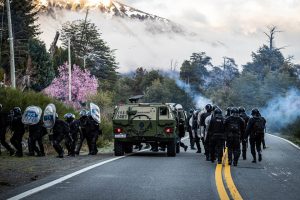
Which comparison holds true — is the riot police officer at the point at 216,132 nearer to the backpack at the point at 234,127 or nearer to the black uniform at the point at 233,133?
the black uniform at the point at 233,133

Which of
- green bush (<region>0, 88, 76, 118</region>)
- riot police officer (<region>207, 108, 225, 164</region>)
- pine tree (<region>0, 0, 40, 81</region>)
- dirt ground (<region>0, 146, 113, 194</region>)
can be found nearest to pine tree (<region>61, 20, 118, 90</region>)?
pine tree (<region>0, 0, 40, 81</region>)

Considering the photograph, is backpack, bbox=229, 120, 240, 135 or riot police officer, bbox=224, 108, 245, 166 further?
backpack, bbox=229, 120, 240, 135

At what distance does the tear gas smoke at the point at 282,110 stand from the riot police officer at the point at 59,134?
42.3 metres

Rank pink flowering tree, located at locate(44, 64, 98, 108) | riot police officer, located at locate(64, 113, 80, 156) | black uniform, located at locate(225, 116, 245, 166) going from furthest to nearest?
pink flowering tree, located at locate(44, 64, 98, 108) < riot police officer, located at locate(64, 113, 80, 156) < black uniform, located at locate(225, 116, 245, 166)

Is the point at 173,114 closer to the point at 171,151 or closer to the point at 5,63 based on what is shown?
the point at 171,151

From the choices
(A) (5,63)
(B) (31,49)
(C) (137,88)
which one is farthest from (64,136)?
(C) (137,88)

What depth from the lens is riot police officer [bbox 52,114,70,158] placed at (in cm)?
1805

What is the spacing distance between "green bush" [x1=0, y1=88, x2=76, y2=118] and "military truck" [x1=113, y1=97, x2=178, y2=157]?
618 cm

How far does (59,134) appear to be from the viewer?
18.1 meters

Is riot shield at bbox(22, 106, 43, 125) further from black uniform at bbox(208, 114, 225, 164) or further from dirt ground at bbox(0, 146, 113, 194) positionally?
black uniform at bbox(208, 114, 225, 164)

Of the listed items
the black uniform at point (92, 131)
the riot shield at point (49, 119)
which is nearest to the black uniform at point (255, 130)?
the black uniform at point (92, 131)

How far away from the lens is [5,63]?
182 feet

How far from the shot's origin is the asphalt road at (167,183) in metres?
9.32

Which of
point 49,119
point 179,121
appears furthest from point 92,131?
point 179,121
